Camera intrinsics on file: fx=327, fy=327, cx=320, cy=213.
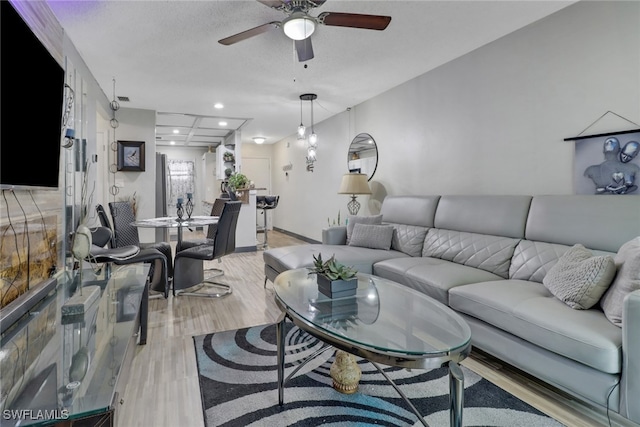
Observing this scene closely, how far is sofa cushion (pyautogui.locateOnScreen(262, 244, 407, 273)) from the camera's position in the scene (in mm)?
3041

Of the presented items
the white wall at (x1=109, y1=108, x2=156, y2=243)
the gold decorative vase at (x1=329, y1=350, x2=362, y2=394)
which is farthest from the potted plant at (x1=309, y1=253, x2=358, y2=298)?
the white wall at (x1=109, y1=108, x2=156, y2=243)

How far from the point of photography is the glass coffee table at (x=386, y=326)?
117 cm

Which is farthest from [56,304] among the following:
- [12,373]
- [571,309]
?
[571,309]

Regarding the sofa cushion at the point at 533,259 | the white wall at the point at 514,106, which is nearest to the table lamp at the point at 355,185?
the white wall at the point at 514,106

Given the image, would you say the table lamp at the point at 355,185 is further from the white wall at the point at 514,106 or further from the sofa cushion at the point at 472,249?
the sofa cushion at the point at 472,249

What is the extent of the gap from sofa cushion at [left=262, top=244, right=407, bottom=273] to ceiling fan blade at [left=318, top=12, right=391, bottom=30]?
6.19ft

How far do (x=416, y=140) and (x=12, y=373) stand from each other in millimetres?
3929

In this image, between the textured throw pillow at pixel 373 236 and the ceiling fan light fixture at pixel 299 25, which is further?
the textured throw pillow at pixel 373 236

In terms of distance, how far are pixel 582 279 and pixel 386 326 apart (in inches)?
44.8

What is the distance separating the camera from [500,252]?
2561mm

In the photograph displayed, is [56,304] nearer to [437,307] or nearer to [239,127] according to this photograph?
[437,307]

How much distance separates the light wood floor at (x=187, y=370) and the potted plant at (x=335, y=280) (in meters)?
0.87

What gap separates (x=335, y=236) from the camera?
12.8 feet

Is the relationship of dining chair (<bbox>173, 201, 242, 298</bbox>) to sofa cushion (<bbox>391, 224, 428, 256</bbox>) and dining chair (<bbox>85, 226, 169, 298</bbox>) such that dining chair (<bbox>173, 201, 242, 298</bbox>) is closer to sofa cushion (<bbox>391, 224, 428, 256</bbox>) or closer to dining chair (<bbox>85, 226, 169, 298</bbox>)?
dining chair (<bbox>85, 226, 169, 298</bbox>)
